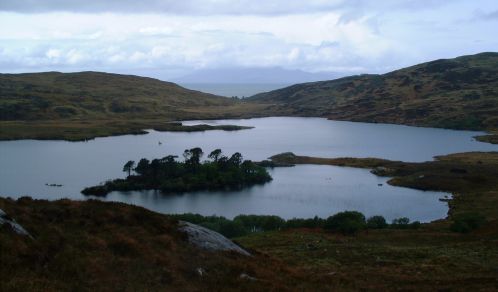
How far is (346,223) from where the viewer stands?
54.9 meters

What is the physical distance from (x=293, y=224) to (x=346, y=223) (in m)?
8.49

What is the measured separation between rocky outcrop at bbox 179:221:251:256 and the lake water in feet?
156

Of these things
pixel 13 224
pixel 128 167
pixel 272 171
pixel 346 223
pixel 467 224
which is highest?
pixel 13 224

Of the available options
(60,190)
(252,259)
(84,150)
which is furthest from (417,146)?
(252,259)

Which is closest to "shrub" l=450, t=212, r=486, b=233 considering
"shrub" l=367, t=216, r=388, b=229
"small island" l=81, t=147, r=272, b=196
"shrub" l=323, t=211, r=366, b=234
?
"shrub" l=367, t=216, r=388, b=229

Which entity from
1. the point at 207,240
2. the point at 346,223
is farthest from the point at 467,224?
the point at 207,240

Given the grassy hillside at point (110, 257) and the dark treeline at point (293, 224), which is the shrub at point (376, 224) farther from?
the grassy hillside at point (110, 257)

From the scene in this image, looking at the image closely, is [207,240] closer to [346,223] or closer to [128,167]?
[346,223]

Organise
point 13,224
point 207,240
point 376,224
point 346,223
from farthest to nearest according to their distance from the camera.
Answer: point 376,224, point 346,223, point 207,240, point 13,224

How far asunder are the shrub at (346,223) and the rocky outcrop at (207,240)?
2787 centimetres

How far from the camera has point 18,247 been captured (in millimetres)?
18234

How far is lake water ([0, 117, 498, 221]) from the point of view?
81.4 metres

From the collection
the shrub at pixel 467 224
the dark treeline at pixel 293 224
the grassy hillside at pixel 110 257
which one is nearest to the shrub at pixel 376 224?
the dark treeline at pixel 293 224

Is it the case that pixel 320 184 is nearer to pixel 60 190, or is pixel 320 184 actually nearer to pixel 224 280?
pixel 60 190
